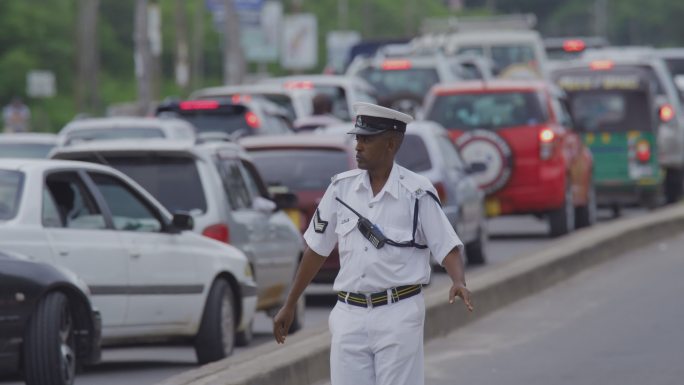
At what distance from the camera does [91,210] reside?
11.8m

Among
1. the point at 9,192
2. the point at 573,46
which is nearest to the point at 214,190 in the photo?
the point at 9,192

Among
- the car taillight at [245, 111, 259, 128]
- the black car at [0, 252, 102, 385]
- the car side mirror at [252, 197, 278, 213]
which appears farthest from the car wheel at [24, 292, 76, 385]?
the car taillight at [245, 111, 259, 128]

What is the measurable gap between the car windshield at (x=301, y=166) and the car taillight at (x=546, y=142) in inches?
221

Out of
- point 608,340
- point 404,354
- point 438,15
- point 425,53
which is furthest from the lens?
point 438,15

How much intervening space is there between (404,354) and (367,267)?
35 centimetres

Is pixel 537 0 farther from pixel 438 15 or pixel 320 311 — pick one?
pixel 320 311

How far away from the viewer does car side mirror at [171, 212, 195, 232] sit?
12234mm

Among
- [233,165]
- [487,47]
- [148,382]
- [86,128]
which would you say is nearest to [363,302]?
[148,382]

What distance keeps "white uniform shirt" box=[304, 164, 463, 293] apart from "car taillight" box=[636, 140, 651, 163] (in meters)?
19.3

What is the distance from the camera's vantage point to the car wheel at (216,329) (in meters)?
12.5

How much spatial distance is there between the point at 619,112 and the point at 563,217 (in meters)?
3.70

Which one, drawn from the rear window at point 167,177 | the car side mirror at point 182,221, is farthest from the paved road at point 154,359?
the rear window at point 167,177

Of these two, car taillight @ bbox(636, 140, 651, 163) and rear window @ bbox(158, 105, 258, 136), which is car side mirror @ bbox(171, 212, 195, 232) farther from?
car taillight @ bbox(636, 140, 651, 163)

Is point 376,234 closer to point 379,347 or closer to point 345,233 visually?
point 345,233
